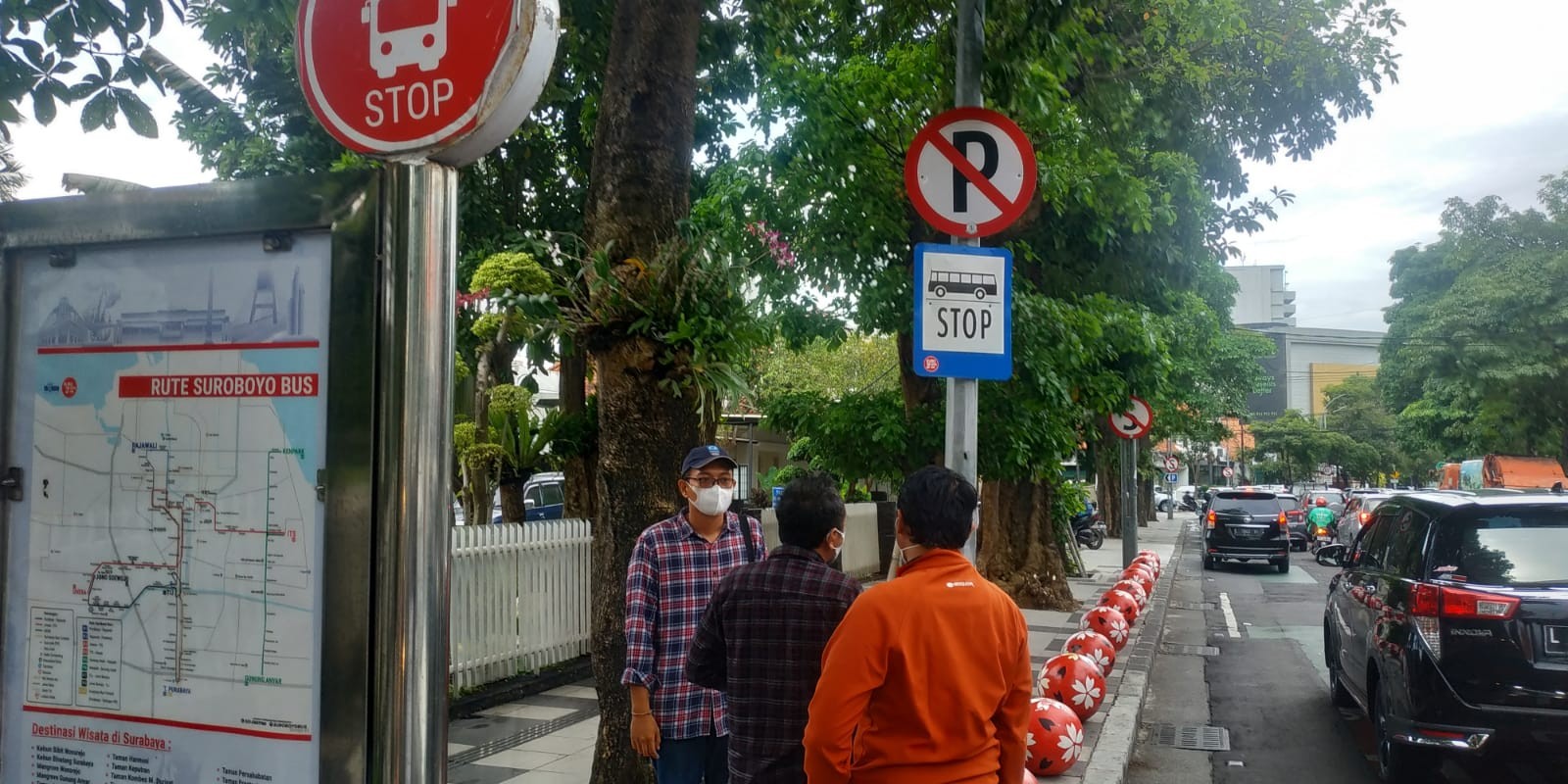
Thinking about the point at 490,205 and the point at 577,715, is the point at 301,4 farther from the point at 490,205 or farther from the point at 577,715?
the point at 490,205

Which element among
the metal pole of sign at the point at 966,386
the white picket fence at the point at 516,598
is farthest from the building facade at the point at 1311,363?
the metal pole of sign at the point at 966,386

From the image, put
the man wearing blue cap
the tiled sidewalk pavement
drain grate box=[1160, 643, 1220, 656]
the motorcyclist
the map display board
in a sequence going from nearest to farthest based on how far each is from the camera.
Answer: the map display board, the man wearing blue cap, the tiled sidewalk pavement, drain grate box=[1160, 643, 1220, 656], the motorcyclist

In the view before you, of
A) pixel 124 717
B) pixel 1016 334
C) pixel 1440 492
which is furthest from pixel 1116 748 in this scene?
pixel 124 717

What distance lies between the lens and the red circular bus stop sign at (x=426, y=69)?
1929mm

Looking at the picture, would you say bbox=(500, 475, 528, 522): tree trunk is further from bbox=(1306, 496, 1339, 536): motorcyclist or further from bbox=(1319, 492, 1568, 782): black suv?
bbox=(1306, 496, 1339, 536): motorcyclist

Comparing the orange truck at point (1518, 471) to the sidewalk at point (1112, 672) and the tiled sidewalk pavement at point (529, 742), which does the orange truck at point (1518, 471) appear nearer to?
the sidewalk at point (1112, 672)

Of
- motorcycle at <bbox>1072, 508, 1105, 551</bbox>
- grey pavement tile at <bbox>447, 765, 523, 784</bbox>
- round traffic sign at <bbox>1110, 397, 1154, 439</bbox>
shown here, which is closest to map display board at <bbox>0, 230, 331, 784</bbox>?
grey pavement tile at <bbox>447, 765, 523, 784</bbox>

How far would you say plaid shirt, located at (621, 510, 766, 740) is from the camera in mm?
4020

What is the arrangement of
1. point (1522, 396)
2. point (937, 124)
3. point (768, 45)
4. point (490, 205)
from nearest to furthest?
point (937, 124) < point (768, 45) < point (490, 205) < point (1522, 396)

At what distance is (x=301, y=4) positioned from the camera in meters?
2.05

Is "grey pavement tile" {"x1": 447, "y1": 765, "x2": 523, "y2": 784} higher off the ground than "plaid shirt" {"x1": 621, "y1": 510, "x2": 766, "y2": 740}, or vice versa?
"plaid shirt" {"x1": 621, "y1": 510, "x2": 766, "y2": 740}

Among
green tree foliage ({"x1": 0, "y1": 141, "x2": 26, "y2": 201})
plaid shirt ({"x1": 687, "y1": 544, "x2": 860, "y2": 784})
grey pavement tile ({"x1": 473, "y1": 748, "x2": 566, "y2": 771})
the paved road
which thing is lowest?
the paved road

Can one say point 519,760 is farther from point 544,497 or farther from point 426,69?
point 544,497

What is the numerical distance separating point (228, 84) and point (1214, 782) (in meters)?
11.9
